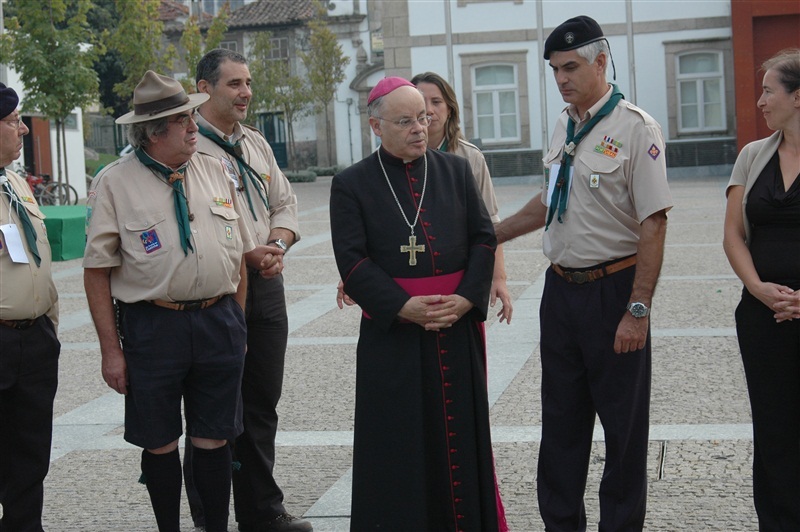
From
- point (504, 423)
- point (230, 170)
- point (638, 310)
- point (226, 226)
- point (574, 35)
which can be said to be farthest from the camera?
point (504, 423)

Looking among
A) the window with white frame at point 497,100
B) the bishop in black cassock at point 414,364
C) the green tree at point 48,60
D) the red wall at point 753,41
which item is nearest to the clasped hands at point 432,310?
the bishop in black cassock at point 414,364

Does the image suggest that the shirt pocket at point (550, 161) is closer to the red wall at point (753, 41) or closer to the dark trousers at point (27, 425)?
the dark trousers at point (27, 425)

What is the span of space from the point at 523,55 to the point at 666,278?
21.4 m

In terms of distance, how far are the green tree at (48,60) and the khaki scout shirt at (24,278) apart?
18.3 metres

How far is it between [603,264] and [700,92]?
29.1 meters

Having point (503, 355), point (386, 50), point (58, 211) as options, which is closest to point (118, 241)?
point (503, 355)

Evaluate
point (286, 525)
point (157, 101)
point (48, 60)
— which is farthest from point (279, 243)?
point (48, 60)

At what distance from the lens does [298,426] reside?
6578 mm

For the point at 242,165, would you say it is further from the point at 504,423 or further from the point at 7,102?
the point at 504,423

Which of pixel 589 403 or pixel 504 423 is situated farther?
pixel 504 423

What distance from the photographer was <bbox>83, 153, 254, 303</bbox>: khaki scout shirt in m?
4.23

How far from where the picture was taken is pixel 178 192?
14.1 feet

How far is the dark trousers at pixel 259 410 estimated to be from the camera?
4.96 m

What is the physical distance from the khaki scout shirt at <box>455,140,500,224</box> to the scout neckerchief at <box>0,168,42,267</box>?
6.65 feet
